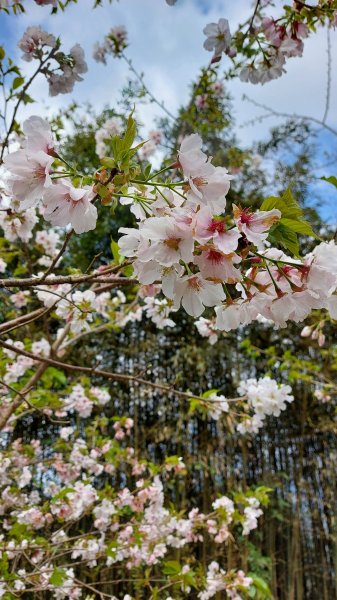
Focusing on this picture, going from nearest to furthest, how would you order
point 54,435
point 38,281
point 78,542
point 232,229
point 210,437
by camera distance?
point 232,229, point 38,281, point 78,542, point 210,437, point 54,435

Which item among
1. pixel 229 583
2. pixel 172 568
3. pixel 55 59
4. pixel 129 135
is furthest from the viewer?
pixel 229 583

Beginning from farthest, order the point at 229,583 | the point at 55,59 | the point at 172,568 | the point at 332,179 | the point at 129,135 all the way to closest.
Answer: the point at 229,583 → the point at 172,568 → the point at 55,59 → the point at 332,179 → the point at 129,135

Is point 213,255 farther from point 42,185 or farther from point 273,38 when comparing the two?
point 273,38

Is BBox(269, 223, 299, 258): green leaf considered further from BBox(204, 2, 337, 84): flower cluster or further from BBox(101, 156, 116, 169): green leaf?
BBox(204, 2, 337, 84): flower cluster

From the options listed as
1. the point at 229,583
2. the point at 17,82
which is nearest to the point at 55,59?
the point at 17,82

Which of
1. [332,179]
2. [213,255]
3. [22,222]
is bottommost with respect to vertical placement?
[213,255]

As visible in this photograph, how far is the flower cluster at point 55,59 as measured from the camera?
106cm

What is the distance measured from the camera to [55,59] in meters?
1.07

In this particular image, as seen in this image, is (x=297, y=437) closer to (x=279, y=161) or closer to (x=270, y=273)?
(x=279, y=161)

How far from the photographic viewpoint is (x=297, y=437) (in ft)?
12.5

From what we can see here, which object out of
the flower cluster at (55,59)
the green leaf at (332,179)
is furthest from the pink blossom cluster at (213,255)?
the flower cluster at (55,59)

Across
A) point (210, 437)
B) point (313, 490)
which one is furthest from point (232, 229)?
point (313, 490)

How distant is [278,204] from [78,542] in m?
1.71

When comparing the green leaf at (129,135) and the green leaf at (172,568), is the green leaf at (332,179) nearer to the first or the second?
the green leaf at (129,135)
